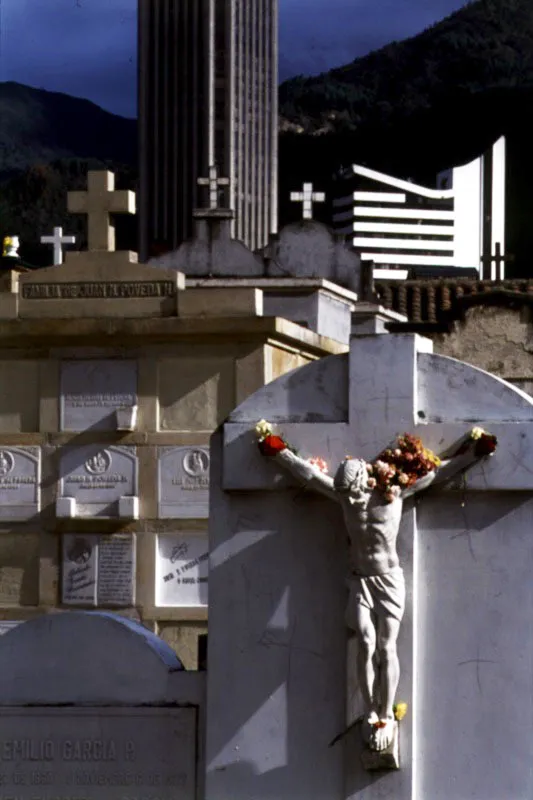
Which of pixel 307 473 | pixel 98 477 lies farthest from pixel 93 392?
pixel 307 473

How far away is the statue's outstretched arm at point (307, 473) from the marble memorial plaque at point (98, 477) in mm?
6782

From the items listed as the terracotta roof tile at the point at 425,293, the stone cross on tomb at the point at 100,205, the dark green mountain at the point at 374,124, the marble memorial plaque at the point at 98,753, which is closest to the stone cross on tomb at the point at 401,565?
the marble memorial plaque at the point at 98,753

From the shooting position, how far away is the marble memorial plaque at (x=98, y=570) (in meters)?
19.7

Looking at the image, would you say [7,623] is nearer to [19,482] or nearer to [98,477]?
[19,482]

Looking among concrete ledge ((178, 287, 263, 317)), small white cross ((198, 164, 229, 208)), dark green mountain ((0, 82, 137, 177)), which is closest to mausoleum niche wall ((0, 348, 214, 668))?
concrete ledge ((178, 287, 263, 317))

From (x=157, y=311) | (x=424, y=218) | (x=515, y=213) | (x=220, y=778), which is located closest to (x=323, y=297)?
(x=157, y=311)

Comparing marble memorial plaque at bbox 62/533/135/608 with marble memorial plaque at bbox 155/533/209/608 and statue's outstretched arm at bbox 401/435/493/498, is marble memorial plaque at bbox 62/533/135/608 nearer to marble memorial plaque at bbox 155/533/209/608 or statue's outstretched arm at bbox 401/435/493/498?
marble memorial plaque at bbox 155/533/209/608

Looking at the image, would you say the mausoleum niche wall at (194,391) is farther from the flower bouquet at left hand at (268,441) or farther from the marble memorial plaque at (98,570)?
the flower bouquet at left hand at (268,441)

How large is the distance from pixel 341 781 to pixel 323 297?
619 inches

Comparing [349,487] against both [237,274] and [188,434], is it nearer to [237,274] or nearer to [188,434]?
[188,434]

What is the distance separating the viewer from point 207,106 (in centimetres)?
12781

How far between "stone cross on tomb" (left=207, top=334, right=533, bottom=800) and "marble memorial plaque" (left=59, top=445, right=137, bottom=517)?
21.5 feet

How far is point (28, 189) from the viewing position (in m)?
116

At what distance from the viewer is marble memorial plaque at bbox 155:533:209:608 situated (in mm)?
19453
